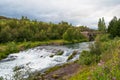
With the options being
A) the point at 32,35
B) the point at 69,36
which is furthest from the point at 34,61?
the point at 69,36

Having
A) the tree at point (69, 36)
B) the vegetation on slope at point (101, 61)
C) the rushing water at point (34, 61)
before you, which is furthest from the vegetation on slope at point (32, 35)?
the vegetation on slope at point (101, 61)

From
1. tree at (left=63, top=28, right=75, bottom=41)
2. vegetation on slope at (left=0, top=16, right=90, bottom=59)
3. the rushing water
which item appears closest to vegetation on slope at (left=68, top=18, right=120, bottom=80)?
the rushing water

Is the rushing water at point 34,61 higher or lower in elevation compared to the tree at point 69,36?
lower

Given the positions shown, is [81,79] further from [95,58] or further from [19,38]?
[19,38]

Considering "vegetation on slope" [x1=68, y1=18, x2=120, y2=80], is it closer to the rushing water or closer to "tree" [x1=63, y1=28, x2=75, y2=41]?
the rushing water

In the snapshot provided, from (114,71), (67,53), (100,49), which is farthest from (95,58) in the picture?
(67,53)

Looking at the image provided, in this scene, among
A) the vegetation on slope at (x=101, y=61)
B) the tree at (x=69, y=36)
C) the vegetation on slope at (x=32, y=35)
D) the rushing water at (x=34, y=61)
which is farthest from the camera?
the tree at (x=69, y=36)

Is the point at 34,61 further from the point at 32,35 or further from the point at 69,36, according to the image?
the point at 69,36

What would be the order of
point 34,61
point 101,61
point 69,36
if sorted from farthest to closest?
point 69,36
point 34,61
point 101,61

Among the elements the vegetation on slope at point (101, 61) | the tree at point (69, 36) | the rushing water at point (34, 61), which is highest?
the vegetation on slope at point (101, 61)

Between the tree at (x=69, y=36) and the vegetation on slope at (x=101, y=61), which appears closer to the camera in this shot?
the vegetation on slope at (x=101, y=61)

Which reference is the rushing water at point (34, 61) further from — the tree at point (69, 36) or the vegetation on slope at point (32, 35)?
the tree at point (69, 36)

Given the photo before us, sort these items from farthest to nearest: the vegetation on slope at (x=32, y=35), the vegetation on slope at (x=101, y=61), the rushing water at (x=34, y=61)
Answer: the vegetation on slope at (x=32, y=35) < the rushing water at (x=34, y=61) < the vegetation on slope at (x=101, y=61)

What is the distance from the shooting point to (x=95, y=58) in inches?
969
